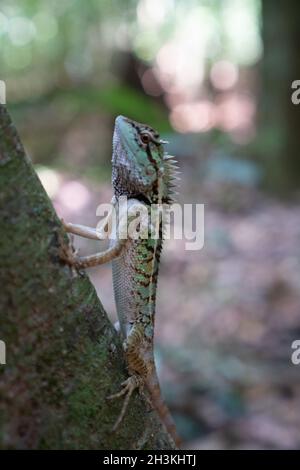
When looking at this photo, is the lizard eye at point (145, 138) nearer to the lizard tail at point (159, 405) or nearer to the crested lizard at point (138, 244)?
the crested lizard at point (138, 244)

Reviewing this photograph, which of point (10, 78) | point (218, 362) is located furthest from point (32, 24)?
point (218, 362)

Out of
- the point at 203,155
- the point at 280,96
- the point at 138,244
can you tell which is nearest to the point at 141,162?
the point at 138,244

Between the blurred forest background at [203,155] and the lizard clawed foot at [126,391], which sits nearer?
the lizard clawed foot at [126,391]

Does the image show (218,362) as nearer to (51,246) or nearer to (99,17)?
(51,246)

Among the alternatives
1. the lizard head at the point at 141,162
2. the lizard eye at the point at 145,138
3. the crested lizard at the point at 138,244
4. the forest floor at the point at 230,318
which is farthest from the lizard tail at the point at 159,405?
the forest floor at the point at 230,318

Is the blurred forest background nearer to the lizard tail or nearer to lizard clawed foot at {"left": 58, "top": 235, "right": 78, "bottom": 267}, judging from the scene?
the lizard tail

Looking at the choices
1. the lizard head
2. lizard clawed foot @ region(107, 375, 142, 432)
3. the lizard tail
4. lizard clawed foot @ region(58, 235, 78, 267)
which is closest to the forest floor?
the lizard tail

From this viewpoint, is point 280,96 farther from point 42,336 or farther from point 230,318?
point 42,336
